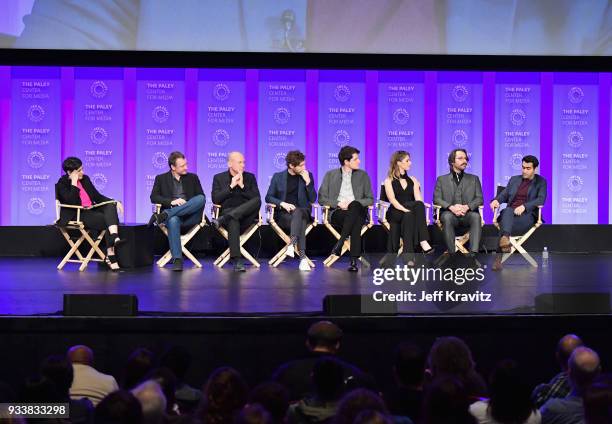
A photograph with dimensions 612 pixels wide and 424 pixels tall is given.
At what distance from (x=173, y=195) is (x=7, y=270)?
5.17 feet

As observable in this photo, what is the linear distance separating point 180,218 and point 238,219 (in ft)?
1.76

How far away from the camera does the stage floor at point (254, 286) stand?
4.36m

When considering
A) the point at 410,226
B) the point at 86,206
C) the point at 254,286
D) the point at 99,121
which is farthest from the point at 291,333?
the point at 99,121

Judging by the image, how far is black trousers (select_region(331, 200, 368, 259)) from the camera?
7.02 metres

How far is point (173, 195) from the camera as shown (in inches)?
293

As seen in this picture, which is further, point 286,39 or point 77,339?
point 286,39

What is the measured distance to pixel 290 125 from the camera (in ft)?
29.7

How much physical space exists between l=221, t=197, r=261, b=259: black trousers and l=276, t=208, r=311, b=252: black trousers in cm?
27

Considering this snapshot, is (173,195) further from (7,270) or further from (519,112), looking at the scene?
(519,112)

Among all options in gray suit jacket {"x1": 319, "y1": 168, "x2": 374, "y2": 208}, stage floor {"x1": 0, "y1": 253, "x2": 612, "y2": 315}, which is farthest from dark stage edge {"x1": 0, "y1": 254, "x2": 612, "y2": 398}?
gray suit jacket {"x1": 319, "y1": 168, "x2": 374, "y2": 208}

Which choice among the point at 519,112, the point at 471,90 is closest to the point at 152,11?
the point at 471,90

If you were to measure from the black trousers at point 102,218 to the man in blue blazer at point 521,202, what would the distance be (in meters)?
3.37

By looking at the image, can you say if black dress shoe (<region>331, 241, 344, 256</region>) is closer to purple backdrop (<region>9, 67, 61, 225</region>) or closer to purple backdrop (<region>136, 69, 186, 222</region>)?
purple backdrop (<region>136, 69, 186, 222</region>)

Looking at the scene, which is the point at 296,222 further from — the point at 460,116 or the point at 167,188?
the point at 460,116
